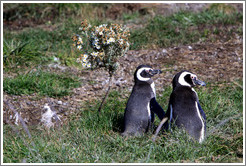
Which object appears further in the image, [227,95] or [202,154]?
[227,95]

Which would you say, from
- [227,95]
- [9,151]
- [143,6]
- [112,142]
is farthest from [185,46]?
[9,151]

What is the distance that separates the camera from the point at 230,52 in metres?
7.98

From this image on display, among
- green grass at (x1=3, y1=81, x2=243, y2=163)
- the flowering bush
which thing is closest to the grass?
green grass at (x1=3, y1=81, x2=243, y2=163)

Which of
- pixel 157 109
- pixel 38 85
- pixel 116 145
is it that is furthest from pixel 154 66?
pixel 116 145

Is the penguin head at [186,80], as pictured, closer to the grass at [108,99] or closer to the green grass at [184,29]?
the grass at [108,99]

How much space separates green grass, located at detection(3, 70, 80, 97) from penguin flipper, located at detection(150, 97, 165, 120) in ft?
8.22

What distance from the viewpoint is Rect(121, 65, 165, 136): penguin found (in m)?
4.55

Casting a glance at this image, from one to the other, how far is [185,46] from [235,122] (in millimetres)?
3814

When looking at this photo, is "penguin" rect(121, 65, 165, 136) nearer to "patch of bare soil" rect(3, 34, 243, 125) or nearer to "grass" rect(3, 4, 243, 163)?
"grass" rect(3, 4, 243, 163)

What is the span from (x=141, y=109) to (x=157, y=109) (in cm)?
22

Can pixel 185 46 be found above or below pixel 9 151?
above

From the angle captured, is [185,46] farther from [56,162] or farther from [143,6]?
[56,162]

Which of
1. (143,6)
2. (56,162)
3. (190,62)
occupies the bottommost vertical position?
A: (56,162)

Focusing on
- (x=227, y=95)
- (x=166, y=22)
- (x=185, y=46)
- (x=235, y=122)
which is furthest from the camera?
(x=166, y=22)
